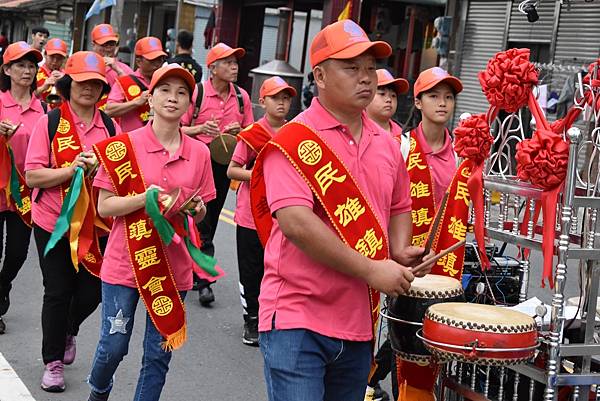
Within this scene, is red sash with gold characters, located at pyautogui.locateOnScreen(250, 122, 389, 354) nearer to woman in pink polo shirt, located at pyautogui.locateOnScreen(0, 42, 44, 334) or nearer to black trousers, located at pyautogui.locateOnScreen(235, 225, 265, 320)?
black trousers, located at pyautogui.locateOnScreen(235, 225, 265, 320)

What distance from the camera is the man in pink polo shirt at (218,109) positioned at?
8484 millimetres

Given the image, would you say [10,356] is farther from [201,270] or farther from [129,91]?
[129,91]

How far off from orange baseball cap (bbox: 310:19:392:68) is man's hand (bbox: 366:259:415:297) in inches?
29.0

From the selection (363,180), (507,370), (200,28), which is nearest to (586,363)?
(507,370)

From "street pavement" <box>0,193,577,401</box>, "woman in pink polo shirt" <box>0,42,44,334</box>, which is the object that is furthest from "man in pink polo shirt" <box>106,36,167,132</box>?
"street pavement" <box>0,193,577,401</box>

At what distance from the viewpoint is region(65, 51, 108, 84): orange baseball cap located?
5.93 metres

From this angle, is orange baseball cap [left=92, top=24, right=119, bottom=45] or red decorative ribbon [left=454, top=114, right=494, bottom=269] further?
orange baseball cap [left=92, top=24, right=119, bottom=45]

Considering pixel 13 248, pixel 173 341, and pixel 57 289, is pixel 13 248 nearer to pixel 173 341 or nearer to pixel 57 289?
pixel 57 289

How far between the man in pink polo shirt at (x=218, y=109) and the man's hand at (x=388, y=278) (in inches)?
196

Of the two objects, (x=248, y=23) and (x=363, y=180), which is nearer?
(x=363, y=180)

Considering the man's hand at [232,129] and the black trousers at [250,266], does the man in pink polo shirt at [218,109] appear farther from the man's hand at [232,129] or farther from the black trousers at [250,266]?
the black trousers at [250,266]

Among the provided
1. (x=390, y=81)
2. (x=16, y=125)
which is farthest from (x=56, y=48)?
(x=390, y=81)

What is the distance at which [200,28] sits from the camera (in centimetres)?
2845

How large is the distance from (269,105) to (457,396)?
327 cm
